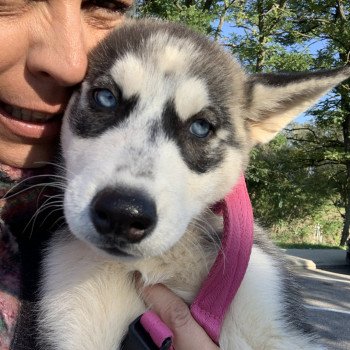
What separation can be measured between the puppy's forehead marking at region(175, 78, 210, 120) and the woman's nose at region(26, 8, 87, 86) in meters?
0.46

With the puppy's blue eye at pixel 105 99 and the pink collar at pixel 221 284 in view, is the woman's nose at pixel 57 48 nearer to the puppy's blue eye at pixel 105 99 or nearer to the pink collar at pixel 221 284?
the puppy's blue eye at pixel 105 99

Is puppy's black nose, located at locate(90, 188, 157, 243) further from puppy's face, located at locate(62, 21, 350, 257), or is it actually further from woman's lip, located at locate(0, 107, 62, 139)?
woman's lip, located at locate(0, 107, 62, 139)

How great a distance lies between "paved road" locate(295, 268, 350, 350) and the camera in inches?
298

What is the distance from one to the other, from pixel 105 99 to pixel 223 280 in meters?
0.93

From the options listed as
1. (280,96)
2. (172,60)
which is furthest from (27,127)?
(280,96)

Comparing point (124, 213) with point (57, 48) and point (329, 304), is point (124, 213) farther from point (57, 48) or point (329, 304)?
point (329, 304)

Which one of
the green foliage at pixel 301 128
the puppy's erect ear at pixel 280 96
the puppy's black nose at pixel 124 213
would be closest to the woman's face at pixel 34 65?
the puppy's black nose at pixel 124 213

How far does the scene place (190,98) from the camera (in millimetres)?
2330

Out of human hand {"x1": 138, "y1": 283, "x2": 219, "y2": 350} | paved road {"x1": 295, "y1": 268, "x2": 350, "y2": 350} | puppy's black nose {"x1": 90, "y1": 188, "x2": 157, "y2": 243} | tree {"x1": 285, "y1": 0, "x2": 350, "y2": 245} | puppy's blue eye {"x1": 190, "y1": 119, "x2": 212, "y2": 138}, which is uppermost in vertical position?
tree {"x1": 285, "y1": 0, "x2": 350, "y2": 245}

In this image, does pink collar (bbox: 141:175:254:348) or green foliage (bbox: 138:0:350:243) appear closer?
pink collar (bbox: 141:175:254:348)

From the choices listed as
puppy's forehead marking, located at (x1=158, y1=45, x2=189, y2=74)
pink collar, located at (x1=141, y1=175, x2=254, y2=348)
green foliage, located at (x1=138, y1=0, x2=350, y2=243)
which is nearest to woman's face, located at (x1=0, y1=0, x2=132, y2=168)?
puppy's forehead marking, located at (x1=158, y1=45, x2=189, y2=74)

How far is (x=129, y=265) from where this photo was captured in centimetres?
224

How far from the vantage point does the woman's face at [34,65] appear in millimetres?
1956

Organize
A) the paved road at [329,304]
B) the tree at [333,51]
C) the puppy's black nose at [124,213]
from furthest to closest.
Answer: the tree at [333,51] → the paved road at [329,304] → the puppy's black nose at [124,213]
